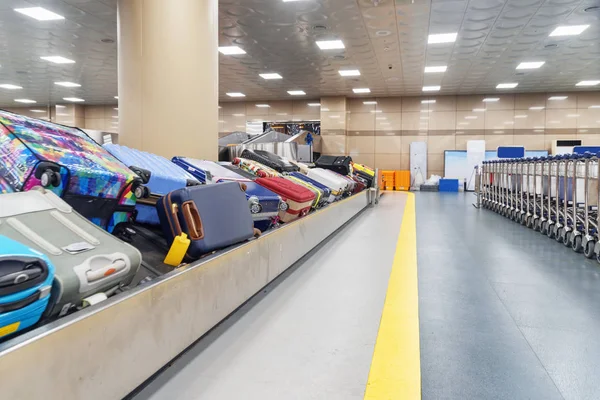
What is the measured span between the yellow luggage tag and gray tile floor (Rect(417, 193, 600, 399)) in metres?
1.39

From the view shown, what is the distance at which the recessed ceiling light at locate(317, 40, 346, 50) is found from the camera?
38.0ft

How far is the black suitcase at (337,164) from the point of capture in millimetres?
10023

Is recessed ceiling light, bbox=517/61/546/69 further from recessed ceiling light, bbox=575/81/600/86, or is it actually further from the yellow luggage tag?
the yellow luggage tag

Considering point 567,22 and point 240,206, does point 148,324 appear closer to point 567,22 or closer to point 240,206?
point 240,206

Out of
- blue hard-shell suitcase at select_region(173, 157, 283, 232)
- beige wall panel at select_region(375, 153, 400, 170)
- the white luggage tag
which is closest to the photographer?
the white luggage tag

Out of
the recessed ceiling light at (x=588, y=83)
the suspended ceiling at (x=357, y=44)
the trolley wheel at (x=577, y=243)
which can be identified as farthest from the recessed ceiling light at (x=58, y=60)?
the recessed ceiling light at (x=588, y=83)

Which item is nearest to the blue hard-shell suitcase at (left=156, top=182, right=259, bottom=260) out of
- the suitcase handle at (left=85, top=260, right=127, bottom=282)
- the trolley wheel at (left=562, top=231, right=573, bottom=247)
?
the suitcase handle at (left=85, top=260, right=127, bottom=282)

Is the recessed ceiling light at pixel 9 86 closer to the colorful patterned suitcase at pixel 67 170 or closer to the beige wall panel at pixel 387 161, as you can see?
the beige wall panel at pixel 387 161

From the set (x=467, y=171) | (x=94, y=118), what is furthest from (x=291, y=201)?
(x=94, y=118)

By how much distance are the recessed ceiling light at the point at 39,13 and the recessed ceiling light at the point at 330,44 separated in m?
6.43

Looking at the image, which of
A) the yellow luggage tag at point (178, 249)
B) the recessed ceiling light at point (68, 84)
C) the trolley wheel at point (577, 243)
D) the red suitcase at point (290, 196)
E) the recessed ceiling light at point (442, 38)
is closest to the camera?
the yellow luggage tag at point (178, 249)

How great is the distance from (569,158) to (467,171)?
15.0m

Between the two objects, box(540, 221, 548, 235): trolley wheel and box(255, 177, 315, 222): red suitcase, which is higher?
box(255, 177, 315, 222): red suitcase

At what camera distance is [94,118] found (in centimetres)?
2464
